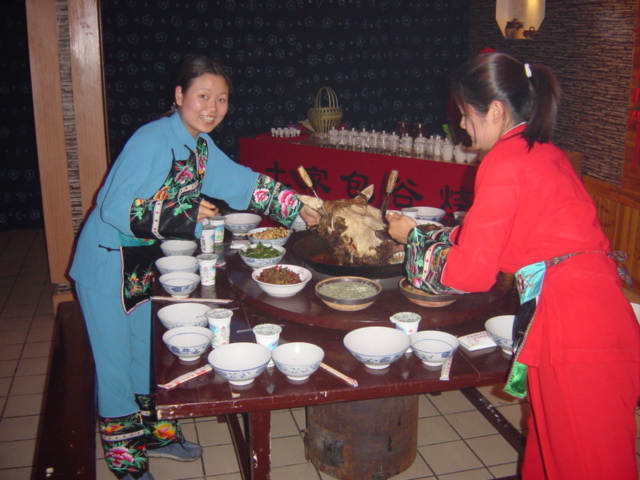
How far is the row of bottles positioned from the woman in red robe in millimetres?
3950

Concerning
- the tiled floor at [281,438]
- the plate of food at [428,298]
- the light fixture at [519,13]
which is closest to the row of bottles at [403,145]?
the light fixture at [519,13]

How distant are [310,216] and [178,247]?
758mm

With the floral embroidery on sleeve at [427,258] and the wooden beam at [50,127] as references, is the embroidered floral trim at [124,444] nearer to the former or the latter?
the floral embroidery on sleeve at [427,258]

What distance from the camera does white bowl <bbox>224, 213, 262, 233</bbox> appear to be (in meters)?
3.77

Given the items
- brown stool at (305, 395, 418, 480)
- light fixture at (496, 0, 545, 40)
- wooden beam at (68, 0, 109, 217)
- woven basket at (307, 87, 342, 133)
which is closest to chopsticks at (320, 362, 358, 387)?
brown stool at (305, 395, 418, 480)

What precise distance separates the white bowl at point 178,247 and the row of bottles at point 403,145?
11.1 ft

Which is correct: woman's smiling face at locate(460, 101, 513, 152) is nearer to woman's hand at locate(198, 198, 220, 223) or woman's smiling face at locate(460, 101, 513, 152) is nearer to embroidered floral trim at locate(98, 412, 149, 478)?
woman's hand at locate(198, 198, 220, 223)

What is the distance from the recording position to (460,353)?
94.3 inches

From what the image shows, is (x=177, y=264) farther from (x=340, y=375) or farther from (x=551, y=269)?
(x=551, y=269)

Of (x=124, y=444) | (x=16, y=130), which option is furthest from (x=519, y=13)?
(x=16, y=130)

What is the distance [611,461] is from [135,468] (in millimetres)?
2206

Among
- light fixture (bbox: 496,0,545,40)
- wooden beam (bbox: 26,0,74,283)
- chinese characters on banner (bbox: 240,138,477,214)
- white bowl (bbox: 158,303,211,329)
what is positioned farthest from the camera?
chinese characters on banner (bbox: 240,138,477,214)

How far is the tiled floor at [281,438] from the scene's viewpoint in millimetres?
3264

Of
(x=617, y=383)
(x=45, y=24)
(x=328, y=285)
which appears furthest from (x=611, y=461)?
(x=45, y=24)
